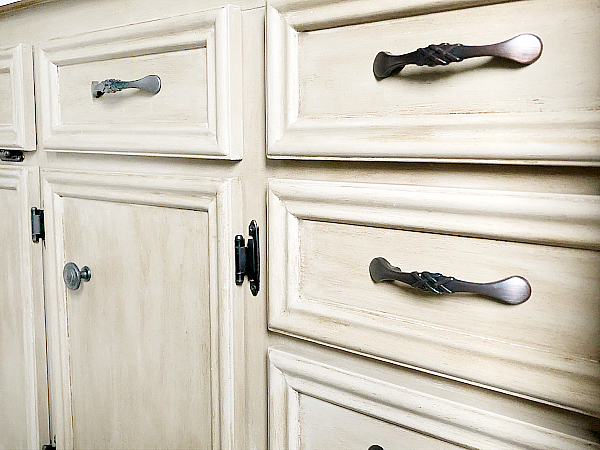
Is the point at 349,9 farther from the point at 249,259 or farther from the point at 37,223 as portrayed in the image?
the point at 37,223

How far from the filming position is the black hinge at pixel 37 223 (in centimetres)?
97

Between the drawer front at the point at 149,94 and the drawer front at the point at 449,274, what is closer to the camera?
the drawer front at the point at 449,274

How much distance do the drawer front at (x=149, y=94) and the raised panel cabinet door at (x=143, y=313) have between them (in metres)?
0.05

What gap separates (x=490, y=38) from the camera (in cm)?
52

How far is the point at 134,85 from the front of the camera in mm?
777

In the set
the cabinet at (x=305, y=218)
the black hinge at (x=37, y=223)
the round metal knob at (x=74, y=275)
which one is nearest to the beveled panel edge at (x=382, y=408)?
the cabinet at (x=305, y=218)

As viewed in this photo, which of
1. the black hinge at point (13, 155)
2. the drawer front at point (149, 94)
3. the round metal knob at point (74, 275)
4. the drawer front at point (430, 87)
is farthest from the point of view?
the black hinge at point (13, 155)

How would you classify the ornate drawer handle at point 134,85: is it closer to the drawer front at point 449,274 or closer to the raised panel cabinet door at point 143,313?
the raised panel cabinet door at point 143,313

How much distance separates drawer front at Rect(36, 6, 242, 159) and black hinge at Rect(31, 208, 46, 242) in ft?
0.36

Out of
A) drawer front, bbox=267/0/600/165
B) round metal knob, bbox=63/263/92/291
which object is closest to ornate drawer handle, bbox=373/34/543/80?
drawer front, bbox=267/0/600/165

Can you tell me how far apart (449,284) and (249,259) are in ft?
0.83

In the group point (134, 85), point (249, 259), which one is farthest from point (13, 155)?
point (249, 259)

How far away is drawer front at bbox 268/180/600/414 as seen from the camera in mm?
504

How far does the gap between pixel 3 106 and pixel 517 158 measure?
33.0 inches
